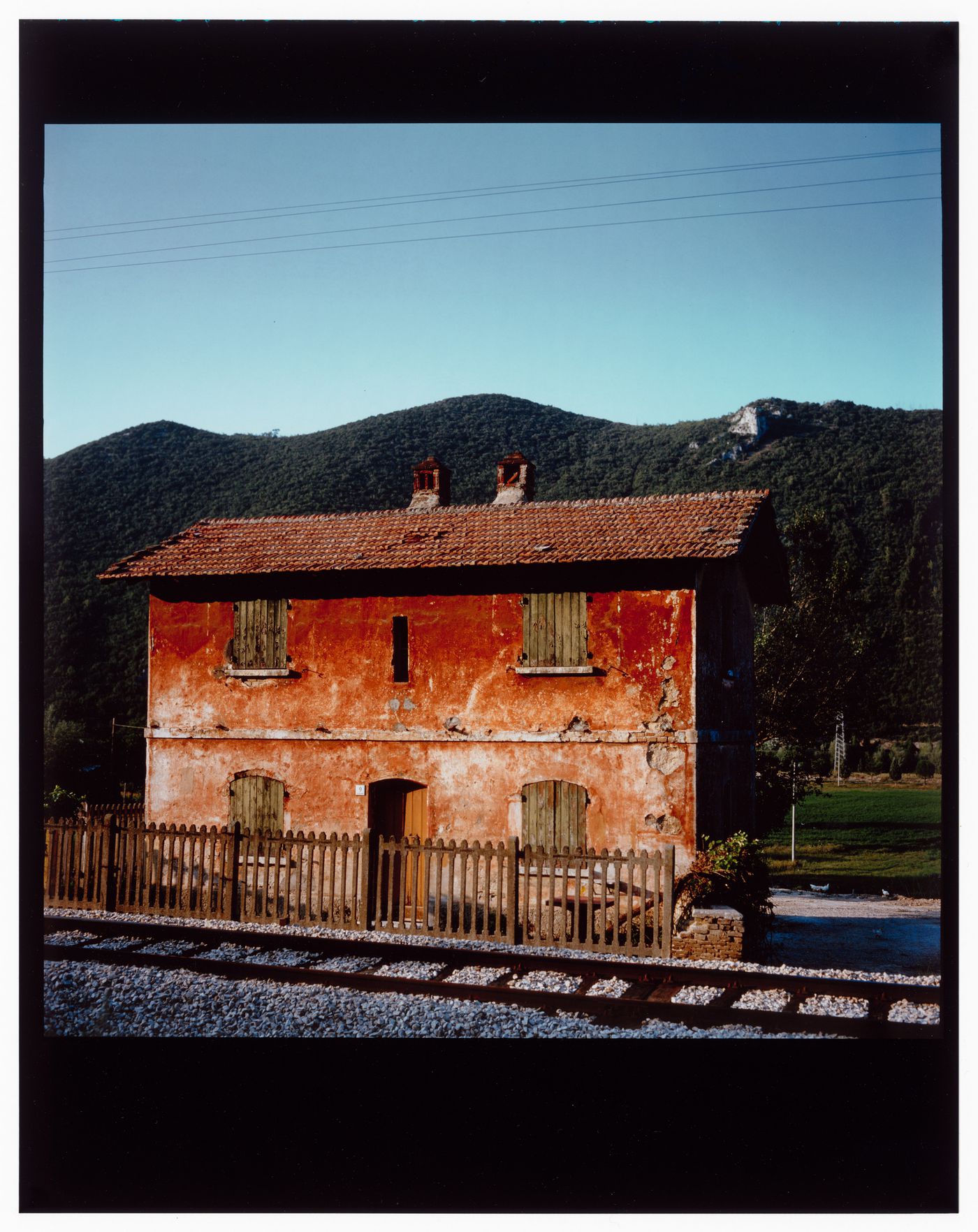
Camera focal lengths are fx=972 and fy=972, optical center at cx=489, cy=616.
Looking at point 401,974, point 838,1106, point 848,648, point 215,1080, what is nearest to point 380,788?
point 401,974

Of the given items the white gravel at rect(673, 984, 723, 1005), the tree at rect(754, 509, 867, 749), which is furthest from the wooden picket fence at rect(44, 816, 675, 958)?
the tree at rect(754, 509, 867, 749)

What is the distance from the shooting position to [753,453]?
36781 mm

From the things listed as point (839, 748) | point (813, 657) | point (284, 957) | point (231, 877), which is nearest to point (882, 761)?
point (839, 748)

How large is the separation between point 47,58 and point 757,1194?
8.37 m


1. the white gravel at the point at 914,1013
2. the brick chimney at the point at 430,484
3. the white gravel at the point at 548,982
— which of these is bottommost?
the white gravel at the point at 548,982

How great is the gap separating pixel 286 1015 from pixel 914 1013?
4835 mm

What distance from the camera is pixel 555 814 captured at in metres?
14.3

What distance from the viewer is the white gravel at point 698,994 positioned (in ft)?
26.2

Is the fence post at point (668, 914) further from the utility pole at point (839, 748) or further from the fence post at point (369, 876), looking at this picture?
the utility pole at point (839, 748)

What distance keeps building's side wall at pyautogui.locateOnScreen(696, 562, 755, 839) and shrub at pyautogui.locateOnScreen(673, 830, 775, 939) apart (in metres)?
0.55

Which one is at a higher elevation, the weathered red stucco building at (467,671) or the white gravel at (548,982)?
the weathered red stucco building at (467,671)

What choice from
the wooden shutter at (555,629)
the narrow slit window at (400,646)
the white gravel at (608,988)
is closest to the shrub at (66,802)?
the narrow slit window at (400,646)

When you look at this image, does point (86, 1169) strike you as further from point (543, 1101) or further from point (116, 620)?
point (116, 620)

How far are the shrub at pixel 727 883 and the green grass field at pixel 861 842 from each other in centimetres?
736
